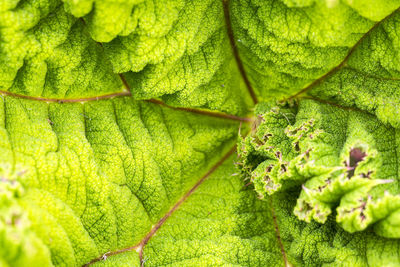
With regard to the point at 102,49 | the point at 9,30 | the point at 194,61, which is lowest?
the point at 194,61

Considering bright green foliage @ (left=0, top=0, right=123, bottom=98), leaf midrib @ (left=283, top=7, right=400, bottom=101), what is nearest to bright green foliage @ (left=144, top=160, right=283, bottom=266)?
leaf midrib @ (left=283, top=7, right=400, bottom=101)

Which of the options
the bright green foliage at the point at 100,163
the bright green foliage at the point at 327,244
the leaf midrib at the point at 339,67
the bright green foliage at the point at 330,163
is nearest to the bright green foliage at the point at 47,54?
the bright green foliage at the point at 100,163

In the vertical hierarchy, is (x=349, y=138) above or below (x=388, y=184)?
above

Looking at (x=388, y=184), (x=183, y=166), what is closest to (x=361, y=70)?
(x=388, y=184)

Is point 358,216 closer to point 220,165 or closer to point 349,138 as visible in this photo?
point 349,138

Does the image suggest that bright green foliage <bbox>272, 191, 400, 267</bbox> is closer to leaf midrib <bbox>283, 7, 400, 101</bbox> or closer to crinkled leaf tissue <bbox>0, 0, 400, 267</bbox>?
crinkled leaf tissue <bbox>0, 0, 400, 267</bbox>

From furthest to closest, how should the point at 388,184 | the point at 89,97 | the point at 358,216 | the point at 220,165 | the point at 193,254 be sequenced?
the point at 220,165 < the point at 89,97 < the point at 193,254 < the point at 388,184 < the point at 358,216

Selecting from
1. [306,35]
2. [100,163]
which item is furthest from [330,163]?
[100,163]

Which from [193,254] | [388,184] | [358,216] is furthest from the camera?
[193,254]

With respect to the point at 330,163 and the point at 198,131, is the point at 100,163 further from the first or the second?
the point at 330,163
